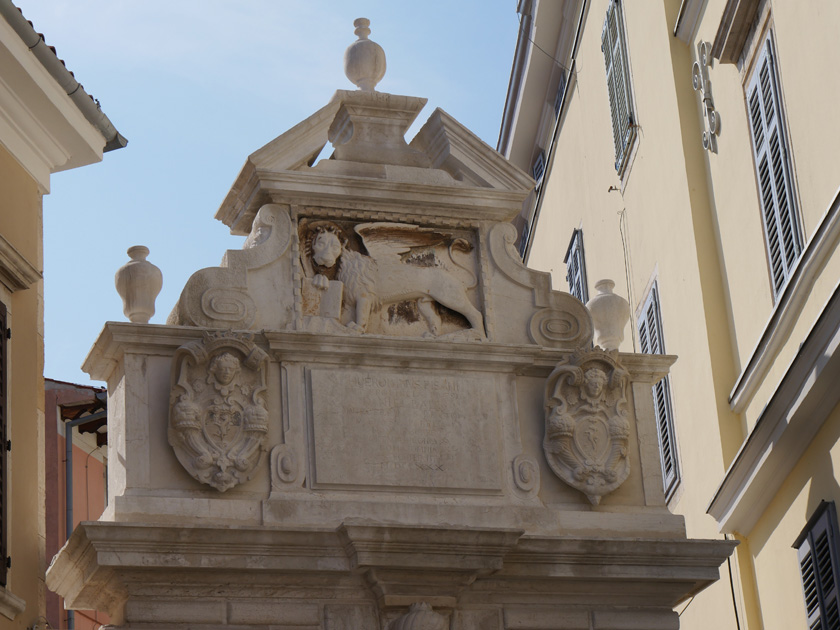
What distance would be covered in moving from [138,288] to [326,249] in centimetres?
130

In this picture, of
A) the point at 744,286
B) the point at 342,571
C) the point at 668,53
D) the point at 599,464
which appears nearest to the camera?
the point at 342,571

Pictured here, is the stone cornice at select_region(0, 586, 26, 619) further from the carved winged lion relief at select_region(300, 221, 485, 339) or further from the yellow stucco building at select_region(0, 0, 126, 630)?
the carved winged lion relief at select_region(300, 221, 485, 339)

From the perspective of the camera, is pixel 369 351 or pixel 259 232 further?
pixel 259 232

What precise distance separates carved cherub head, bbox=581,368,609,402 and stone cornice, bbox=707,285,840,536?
3.56ft

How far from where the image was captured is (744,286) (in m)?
12.9

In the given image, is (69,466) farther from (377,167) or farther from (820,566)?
(820,566)

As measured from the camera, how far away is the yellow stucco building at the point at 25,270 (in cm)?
1160

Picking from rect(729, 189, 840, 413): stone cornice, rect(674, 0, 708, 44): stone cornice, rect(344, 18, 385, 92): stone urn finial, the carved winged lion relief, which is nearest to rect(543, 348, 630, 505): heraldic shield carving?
the carved winged lion relief

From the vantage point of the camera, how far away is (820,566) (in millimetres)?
11250

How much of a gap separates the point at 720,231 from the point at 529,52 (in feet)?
19.6

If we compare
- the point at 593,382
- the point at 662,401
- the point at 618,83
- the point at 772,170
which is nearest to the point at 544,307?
the point at 593,382

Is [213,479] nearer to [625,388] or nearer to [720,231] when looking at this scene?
[625,388]

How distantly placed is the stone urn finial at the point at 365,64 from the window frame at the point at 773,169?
264cm

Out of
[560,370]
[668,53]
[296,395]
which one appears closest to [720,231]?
[668,53]
